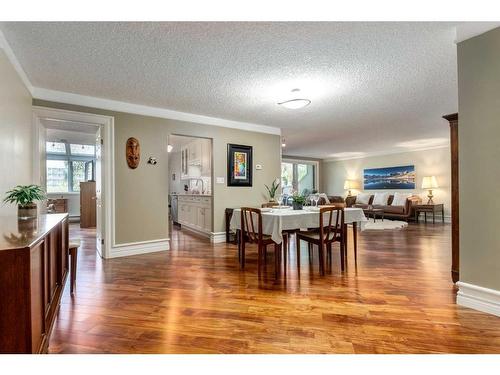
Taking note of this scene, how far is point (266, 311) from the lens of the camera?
2088 mm

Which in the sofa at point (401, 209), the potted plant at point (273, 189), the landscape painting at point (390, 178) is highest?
the landscape painting at point (390, 178)

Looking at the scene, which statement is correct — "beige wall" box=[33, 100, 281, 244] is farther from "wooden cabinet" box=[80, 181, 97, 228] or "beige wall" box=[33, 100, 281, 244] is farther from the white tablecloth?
"wooden cabinet" box=[80, 181, 97, 228]

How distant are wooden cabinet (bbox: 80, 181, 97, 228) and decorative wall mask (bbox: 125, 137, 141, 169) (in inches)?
139

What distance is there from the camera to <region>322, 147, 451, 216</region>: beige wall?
24.7 ft

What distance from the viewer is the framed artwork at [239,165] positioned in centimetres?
504

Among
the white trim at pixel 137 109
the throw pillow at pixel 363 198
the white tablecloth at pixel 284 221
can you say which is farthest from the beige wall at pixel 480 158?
the throw pillow at pixel 363 198

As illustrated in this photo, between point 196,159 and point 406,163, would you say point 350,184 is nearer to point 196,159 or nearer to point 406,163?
point 406,163

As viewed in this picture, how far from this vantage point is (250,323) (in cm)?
189

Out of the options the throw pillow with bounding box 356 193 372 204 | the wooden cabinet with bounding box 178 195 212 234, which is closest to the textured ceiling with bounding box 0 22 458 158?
the wooden cabinet with bounding box 178 195 212 234

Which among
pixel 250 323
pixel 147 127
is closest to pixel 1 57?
pixel 147 127

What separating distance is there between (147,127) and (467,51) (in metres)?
3.91

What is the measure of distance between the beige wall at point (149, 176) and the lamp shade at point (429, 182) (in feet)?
18.6

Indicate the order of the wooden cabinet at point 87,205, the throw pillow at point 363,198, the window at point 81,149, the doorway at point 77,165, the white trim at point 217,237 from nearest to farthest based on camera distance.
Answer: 1. the doorway at point 77,165
2. the white trim at point 217,237
3. the wooden cabinet at point 87,205
4. the window at point 81,149
5. the throw pillow at point 363,198

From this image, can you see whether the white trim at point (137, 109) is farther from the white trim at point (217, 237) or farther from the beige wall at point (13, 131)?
the white trim at point (217, 237)
